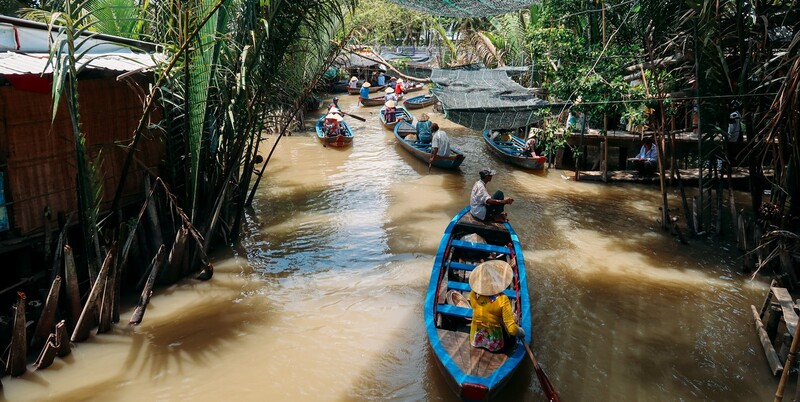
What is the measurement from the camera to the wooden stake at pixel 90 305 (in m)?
5.53

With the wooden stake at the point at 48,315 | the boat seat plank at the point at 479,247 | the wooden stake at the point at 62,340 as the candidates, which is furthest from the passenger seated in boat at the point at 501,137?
the wooden stake at the point at 48,315

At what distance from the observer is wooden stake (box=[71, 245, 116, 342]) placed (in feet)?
18.1

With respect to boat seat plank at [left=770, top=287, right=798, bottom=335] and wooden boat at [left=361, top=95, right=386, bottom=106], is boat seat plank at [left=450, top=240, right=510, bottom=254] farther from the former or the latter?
wooden boat at [left=361, top=95, right=386, bottom=106]

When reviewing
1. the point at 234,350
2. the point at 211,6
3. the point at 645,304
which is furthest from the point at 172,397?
the point at 645,304

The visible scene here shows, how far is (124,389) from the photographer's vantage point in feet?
17.9

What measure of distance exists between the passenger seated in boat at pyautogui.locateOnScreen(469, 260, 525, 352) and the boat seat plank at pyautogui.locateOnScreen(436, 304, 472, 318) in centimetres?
53

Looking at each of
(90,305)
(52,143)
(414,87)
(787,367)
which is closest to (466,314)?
(787,367)

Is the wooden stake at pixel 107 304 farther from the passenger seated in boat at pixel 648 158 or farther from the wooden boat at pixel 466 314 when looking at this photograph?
the passenger seated in boat at pixel 648 158

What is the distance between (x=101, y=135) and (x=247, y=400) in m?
3.76

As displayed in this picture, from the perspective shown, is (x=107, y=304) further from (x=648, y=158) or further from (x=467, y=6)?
(x=648, y=158)

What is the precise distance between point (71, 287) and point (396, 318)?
371cm

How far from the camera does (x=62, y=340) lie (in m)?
5.55

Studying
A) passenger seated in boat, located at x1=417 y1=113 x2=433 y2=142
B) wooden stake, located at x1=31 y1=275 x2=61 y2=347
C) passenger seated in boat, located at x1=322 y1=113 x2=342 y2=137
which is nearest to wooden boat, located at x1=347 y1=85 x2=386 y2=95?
passenger seated in boat, located at x1=322 y1=113 x2=342 y2=137

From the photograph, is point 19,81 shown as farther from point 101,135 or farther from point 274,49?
point 274,49
